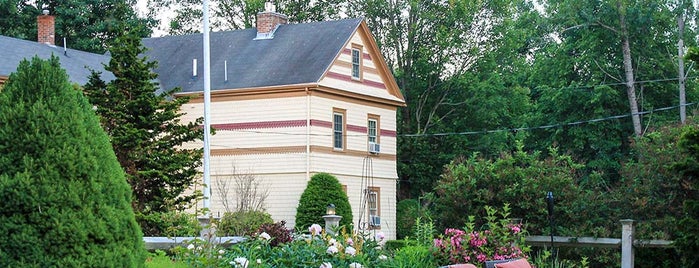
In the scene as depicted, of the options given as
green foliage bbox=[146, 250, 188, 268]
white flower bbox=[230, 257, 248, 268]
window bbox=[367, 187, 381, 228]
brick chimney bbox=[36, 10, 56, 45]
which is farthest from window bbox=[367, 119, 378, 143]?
white flower bbox=[230, 257, 248, 268]

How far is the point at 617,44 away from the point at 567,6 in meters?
2.78

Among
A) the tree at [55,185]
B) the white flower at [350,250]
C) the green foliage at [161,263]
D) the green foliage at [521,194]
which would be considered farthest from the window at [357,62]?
the tree at [55,185]

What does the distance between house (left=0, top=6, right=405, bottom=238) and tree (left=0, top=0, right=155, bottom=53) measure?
10.3 metres

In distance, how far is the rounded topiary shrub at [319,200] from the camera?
34.7 metres

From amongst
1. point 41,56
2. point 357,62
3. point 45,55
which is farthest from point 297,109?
point 41,56

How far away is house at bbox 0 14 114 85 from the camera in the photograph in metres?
34.7

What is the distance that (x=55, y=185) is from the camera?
710cm

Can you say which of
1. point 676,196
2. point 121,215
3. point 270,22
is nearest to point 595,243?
point 676,196

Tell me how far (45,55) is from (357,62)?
10.7 m

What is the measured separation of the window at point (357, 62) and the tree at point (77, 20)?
45.5 ft

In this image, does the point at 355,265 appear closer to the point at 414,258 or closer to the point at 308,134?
the point at 414,258

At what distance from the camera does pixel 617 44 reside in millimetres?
42969

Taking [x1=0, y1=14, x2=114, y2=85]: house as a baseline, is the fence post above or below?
below

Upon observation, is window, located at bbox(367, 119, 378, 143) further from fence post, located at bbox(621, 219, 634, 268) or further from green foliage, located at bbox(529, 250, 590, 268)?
fence post, located at bbox(621, 219, 634, 268)
